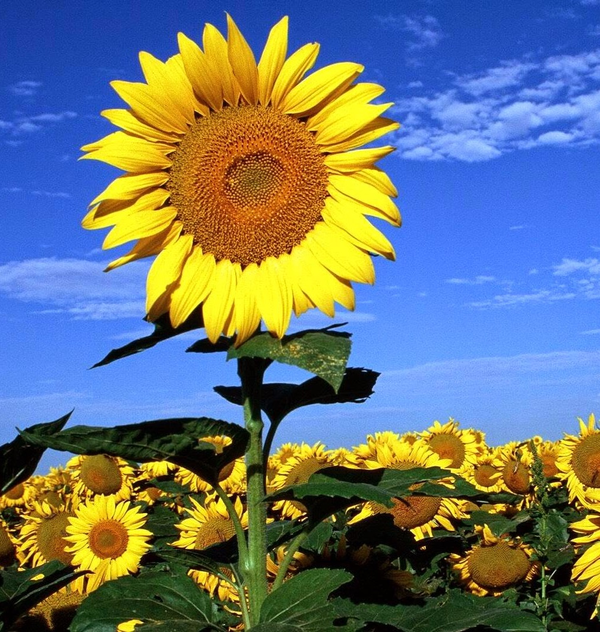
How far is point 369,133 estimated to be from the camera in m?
3.20

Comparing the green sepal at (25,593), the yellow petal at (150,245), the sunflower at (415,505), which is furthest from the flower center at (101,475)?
the yellow petal at (150,245)

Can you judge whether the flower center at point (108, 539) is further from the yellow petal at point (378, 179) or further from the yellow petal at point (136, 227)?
the yellow petal at point (378, 179)

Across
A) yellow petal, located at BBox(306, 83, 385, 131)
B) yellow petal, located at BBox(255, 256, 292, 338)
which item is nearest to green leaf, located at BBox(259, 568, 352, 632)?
yellow petal, located at BBox(255, 256, 292, 338)

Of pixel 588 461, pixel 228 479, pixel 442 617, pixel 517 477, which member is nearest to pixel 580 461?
pixel 588 461

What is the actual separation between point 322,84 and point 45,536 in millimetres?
5776

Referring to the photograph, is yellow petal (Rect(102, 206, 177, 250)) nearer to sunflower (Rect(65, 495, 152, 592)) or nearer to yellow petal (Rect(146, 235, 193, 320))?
yellow petal (Rect(146, 235, 193, 320))

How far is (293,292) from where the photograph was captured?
3166mm

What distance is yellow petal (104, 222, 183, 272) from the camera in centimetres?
311

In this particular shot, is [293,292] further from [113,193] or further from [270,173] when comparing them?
[113,193]

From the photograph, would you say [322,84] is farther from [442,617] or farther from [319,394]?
[442,617]

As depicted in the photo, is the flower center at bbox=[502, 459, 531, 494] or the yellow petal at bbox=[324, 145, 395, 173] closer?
the yellow petal at bbox=[324, 145, 395, 173]

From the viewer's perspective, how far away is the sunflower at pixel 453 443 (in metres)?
8.85

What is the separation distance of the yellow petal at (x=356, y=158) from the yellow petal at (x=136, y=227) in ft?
2.25

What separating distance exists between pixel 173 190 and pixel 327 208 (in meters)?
0.61
